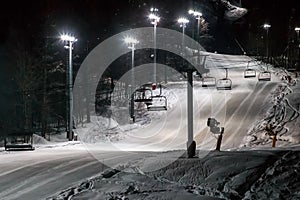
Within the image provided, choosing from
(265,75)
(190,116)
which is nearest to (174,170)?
(190,116)

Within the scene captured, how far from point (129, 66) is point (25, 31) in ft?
46.8

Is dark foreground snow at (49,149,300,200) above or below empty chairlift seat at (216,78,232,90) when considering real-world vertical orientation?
below

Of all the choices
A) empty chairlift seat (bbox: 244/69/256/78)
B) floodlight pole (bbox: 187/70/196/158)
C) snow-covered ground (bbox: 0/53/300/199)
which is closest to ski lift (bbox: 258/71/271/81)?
empty chairlift seat (bbox: 244/69/256/78)

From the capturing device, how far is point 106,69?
48.1 metres

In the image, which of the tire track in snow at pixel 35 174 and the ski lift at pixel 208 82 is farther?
the ski lift at pixel 208 82

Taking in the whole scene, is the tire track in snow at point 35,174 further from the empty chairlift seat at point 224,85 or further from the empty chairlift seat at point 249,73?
the empty chairlift seat at point 249,73

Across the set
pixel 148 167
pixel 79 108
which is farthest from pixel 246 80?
pixel 148 167

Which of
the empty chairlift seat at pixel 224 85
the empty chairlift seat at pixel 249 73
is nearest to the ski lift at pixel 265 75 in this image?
the empty chairlift seat at pixel 249 73

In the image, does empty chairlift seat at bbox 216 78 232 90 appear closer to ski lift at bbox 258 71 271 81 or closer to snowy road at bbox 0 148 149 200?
ski lift at bbox 258 71 271 81

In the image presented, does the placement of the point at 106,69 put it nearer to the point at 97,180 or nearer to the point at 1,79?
the point at 1,79

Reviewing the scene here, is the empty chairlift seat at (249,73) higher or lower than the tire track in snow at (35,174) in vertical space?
higher

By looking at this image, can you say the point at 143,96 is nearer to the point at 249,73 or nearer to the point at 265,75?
the point at 265,75

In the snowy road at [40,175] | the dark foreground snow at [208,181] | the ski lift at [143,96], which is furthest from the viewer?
the ski lift at [143,96]

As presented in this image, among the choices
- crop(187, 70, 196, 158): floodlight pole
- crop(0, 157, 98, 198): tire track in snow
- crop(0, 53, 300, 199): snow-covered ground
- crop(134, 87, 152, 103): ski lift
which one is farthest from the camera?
crop(134, 87, 152, 103): ski lift
